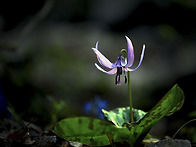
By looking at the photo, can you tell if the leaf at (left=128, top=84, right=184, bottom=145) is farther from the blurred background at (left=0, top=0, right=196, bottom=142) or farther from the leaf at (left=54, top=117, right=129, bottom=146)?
the blurred background at (left=0, top=0, right=196, bottom=142)

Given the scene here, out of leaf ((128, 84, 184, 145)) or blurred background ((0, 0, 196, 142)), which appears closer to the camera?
leaf ((128, 84, 184, 145))

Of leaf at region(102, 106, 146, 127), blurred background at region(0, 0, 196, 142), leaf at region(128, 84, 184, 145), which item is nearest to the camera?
leaf at region(128, 84, 184, 145)

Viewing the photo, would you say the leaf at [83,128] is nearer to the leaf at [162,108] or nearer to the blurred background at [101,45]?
the leaf at [162,108]

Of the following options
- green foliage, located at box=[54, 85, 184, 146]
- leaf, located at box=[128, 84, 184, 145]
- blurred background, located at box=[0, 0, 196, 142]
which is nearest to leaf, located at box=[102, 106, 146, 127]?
green foliage, located at box=[54, 85, 184, 146]

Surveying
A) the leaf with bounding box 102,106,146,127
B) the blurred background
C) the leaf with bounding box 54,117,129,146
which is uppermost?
the blurred background

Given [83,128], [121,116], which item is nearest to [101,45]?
[121,116]

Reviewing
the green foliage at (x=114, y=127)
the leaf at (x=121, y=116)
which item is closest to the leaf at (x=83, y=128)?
the green foliage at (x=114, y=127)

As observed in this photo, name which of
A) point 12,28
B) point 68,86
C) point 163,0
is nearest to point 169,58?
point 163,0
